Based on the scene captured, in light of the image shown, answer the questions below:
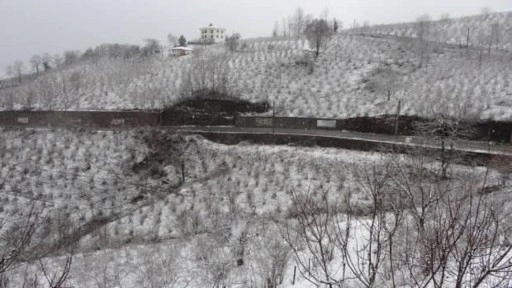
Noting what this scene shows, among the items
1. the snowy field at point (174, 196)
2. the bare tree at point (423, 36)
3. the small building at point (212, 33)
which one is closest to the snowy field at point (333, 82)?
the bare tree at point (423, 36)

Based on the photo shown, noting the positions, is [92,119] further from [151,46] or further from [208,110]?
[151,46]

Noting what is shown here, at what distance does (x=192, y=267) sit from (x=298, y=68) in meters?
29.1

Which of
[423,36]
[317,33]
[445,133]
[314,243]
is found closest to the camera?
[314,243]

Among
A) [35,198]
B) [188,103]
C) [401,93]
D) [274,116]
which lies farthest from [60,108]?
[401,93]

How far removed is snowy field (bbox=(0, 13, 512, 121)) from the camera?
29.6 metres

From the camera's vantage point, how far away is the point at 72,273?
1106cm

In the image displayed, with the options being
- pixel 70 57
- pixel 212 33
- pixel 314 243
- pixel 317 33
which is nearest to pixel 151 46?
pixel 70 57

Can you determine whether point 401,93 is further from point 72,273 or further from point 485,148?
point 72,273

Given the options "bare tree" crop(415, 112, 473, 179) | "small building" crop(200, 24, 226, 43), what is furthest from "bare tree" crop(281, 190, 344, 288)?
"small building" crop(200, 24, 226, 43)

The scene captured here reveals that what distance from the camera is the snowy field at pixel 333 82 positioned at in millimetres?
29594

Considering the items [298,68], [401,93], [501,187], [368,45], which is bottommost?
[501,187]

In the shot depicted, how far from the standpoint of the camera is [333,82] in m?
35.3

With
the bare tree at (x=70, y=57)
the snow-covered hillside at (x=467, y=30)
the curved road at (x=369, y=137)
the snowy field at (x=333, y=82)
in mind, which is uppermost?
the snow-covered hillside at (x=467, y=30)

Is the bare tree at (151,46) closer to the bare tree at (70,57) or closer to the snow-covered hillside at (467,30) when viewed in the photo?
the bare tree at (70,57)
